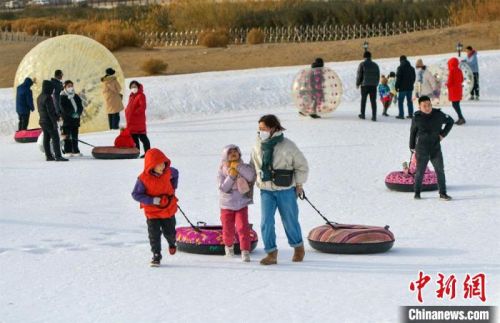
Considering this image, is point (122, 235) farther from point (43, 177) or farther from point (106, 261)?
point (43, 177)

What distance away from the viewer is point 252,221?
14.1m

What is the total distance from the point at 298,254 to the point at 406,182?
4800mm

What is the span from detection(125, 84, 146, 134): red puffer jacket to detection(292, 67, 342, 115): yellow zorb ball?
5911 mm

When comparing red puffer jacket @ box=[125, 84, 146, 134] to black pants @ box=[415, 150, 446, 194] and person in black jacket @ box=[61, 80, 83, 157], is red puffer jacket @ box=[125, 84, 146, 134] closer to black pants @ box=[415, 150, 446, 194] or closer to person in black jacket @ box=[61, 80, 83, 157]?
person in black jacket @ box=[61, 80, 83, 157]

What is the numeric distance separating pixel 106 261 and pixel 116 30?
38.7m

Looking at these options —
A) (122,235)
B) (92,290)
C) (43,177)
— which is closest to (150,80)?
(43,177)

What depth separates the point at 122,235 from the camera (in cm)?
1328

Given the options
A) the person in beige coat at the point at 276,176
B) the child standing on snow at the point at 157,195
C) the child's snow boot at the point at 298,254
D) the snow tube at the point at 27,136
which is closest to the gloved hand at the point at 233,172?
the person in beige coat at the point at 276,176

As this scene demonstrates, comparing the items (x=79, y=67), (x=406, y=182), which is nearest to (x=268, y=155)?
(x=406, y=182)

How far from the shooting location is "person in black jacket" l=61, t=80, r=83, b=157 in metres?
20.6

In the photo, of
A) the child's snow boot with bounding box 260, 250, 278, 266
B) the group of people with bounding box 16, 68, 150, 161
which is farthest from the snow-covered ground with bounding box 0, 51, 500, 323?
the group of people with bounding box 16, 68, 150, 161

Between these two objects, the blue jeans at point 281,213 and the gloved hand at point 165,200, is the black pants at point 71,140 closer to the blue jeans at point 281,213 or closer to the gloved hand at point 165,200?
the gloved hand at point 165,200

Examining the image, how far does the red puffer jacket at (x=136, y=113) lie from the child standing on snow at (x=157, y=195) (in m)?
8.77

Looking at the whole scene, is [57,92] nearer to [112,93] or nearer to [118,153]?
[118,153]
